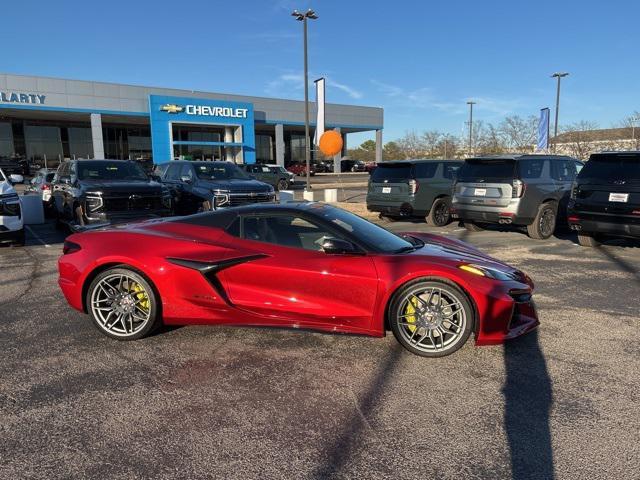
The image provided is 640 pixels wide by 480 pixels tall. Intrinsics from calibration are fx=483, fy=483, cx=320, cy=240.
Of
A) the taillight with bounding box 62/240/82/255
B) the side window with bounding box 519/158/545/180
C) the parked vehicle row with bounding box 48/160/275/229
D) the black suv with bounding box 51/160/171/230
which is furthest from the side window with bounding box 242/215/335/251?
the side window with bounding box 519/158/545/180

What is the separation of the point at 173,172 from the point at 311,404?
10.9 metres

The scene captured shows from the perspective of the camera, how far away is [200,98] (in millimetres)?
38688

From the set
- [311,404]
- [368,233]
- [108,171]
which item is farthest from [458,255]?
[108,171]

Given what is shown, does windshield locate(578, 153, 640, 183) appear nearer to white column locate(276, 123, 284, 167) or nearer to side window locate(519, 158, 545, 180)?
side window locate(519, 158, 545, 180)

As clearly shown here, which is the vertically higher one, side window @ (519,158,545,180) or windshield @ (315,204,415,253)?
side window @ (519,158,545,180)

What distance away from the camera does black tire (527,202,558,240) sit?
32.9 ft

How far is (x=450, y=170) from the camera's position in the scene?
12.5 metres

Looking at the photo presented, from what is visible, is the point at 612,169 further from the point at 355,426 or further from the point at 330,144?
the point at 330,144

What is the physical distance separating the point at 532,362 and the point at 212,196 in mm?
8737

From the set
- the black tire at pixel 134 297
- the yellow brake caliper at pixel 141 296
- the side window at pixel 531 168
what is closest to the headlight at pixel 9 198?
the black tire at pixel 134 297

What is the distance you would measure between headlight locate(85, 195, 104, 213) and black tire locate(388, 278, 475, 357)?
719 centimetres

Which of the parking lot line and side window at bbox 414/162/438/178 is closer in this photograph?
the parking lot line

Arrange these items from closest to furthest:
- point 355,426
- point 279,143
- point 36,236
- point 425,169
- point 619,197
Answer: point 355,426 < point 619,197 < point 36,236 < point 425,169 < point 279,143

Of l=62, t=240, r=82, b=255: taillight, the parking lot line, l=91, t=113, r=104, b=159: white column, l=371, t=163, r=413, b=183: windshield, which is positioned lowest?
the parking lot line
